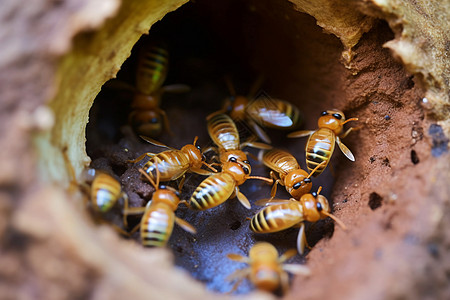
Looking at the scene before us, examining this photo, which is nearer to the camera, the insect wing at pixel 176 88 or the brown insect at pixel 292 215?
the brown insect at pixel 292 215

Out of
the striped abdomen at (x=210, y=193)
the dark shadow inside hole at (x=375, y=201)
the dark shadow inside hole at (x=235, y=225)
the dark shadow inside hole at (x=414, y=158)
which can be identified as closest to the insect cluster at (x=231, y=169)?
the striped abdomen at (x=210, y=193)

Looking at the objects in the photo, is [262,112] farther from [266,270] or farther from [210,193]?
[266,270]

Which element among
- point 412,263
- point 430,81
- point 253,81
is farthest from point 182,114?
point 412,263

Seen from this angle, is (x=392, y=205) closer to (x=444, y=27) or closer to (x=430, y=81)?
(x=430, y=81)

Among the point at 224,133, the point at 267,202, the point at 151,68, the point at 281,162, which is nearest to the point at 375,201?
the point at 267,202

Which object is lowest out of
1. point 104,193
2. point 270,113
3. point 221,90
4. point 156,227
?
point 221,90

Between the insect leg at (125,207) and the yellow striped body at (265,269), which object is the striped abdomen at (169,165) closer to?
the insect leg at (125,207)

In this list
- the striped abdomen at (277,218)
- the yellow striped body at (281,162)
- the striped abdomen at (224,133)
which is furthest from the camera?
the striped abdomen at (224,133)

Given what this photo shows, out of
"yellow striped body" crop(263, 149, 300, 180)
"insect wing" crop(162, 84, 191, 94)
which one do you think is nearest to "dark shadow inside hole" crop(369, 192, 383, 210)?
"yellow striped body" crop(263, 149, 300, 180)
